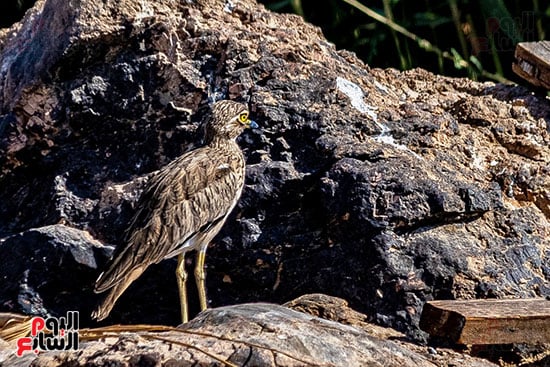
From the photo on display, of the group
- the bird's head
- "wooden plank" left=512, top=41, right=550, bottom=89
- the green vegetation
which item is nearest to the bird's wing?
the bird's head

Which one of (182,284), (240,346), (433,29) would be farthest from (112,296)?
(433,29)

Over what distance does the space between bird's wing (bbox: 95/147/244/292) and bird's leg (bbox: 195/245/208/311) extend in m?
0.15

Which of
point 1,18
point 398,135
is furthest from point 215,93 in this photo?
point 1,18

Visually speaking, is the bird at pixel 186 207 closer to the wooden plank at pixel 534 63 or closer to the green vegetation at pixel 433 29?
the wooden plank at pixel 534 63

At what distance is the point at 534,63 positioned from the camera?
7.42 meters

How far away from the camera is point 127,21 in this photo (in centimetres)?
705

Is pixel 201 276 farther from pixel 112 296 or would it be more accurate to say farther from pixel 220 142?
pixel 220 142

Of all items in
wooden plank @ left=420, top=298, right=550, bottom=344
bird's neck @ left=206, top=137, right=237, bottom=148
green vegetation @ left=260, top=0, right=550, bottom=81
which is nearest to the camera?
wooden plank @ left=420, top=298, right=550, bottom=344

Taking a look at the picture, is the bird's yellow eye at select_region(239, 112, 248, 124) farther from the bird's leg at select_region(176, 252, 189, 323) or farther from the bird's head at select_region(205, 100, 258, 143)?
the bird's leg at select_region(176, 252, 189, 323)

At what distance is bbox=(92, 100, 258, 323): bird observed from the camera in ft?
21.2

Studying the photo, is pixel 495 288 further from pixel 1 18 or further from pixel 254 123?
pixel 1 18

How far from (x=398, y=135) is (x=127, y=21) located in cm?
135

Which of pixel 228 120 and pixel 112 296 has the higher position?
pixel 228 120

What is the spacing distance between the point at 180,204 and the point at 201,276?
0.53 m
